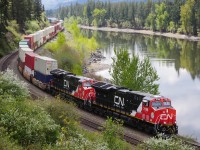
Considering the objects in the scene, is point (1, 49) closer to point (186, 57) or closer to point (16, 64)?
point (16, 64)

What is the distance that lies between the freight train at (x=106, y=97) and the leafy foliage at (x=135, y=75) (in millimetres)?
10019

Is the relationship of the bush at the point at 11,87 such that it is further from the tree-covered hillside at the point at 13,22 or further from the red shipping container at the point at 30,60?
the tree-covered hillside at the point at 13,22

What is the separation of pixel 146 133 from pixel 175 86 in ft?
127

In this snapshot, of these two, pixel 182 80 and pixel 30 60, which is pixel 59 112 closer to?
pixel 30 60

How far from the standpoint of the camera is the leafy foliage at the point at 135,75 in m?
49.4

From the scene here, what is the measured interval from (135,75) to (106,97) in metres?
15.5

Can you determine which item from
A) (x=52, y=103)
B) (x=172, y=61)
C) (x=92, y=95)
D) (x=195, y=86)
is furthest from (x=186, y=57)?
(x=52, y=103)

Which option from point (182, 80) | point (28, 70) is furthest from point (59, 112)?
point (182, 80)

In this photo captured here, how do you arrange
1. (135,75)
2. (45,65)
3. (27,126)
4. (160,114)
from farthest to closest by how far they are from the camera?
1. (135,75)
2. (45,65)
3. (160,114)
4. (27,126)

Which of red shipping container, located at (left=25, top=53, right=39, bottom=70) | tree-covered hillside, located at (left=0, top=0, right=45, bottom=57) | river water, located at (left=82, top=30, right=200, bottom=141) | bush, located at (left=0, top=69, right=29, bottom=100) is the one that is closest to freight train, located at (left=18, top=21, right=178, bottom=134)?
red shipping container, located at (left=25, top=53, right=39, bottom=70)

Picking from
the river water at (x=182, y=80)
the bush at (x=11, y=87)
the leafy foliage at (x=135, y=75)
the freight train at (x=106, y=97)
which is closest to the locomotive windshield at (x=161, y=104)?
the freight train at (x=106, y=97)

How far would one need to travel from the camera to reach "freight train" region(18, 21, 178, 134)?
29922 mm

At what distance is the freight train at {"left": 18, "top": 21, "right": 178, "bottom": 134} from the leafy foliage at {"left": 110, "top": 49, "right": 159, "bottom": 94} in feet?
32.9

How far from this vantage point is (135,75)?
165 feet
